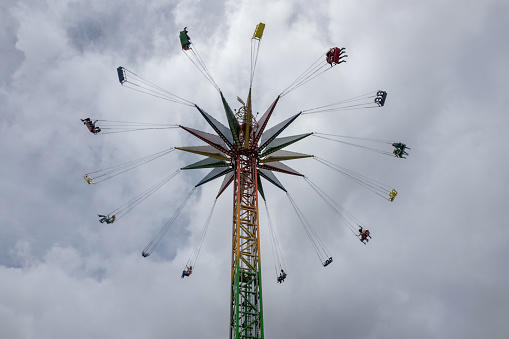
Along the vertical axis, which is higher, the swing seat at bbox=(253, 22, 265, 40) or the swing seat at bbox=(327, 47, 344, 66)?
the swing seat at bbox=(253, 22, 265, 40)

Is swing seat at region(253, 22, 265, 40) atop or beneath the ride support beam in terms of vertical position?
atop

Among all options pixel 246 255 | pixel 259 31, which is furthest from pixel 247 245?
pixel 259 31

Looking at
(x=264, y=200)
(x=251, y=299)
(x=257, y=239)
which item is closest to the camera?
(x=251, y=299)

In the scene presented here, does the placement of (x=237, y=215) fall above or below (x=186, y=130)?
below

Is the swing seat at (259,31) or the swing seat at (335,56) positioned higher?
the swing seat at (259,31)

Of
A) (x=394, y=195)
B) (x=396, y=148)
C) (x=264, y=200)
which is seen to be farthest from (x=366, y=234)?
(x=264, y=200)

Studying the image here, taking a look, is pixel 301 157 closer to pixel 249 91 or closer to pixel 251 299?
pixel 249 91

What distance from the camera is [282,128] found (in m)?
50.6

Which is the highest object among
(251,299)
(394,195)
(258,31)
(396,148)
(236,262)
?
(258,31)

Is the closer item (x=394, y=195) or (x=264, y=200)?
(x=394, y=195)

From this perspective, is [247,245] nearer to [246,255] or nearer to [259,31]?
[246,255]

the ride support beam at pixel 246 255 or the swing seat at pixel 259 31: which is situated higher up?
the swing seat at pixel 259 31

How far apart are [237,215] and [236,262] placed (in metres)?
5.25

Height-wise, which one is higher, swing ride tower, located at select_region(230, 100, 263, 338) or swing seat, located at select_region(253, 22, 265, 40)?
swing seat, located at select_region(253, 22, 265, 40)
